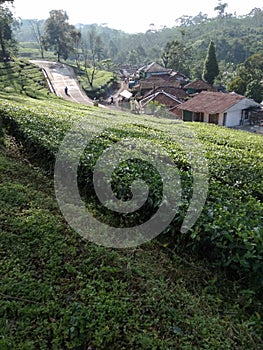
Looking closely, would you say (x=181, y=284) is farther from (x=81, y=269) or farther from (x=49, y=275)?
(x=49, y=275)

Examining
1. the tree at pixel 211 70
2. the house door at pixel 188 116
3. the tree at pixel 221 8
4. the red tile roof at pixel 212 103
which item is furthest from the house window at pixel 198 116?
the tree at pixel 221 8

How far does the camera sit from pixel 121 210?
183 inches

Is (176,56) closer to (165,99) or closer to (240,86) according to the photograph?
(240,86)

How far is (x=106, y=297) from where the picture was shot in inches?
122

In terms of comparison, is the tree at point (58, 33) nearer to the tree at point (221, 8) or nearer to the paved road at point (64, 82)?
the paved road at point (64, 82)

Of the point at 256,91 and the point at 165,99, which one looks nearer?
the point at 256,91

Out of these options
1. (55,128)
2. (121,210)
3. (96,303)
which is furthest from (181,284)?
(55,128)

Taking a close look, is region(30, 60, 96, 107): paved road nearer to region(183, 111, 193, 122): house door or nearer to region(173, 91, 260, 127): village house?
region(183, 111, 193, 122): house door

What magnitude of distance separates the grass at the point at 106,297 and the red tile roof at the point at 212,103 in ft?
71.0

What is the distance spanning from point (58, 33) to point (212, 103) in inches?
1513

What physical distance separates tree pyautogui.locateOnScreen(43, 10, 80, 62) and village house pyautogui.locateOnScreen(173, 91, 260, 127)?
34.3 m

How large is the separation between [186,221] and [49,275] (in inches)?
71.5

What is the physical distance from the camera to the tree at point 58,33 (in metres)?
51.9

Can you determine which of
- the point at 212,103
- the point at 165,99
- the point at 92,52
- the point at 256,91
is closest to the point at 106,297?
the point at 212,103
